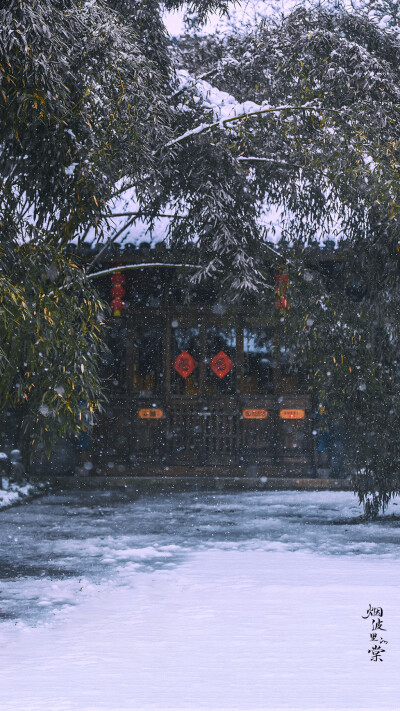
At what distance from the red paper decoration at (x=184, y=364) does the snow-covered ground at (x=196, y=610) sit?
393cm

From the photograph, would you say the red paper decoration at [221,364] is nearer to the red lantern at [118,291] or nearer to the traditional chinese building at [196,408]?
the traditional chinese building at [196,408]

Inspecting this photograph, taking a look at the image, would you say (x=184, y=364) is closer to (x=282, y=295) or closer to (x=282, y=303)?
(x=282, y=303)

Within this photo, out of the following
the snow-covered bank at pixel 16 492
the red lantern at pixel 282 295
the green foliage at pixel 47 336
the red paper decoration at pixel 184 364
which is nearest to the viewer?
the green foliage at pixel 47 336

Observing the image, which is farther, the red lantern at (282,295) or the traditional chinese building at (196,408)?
the traditional chinese building at (196,408)

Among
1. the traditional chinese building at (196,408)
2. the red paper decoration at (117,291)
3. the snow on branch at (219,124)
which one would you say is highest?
the snow on branch at (219,124)

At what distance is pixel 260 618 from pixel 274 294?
19.5 ft

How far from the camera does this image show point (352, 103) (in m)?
10.1

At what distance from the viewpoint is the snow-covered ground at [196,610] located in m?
4.82

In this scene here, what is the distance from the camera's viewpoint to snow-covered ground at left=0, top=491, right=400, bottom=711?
482cm

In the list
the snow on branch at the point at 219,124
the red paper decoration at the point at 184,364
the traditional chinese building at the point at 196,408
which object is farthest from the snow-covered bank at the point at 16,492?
the snow on branch at the point at 219,124

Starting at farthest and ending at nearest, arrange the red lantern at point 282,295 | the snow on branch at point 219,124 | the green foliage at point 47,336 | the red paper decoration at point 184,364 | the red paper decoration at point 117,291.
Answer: the red paper decoration at point 184,364, the red paper decoration at point 117,291, the red lantern at point 282,295, the snow on branch at point 219,124, the green foliage at point 47,336

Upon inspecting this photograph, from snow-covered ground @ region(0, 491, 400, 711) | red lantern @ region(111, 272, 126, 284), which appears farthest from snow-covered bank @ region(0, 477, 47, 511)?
red lantern @ region(111, 272, 126, 284)

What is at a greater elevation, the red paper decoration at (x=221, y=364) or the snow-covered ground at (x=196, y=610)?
the red paper decoration at (x=221, y=364)

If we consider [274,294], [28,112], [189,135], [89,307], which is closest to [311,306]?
[274,294]
